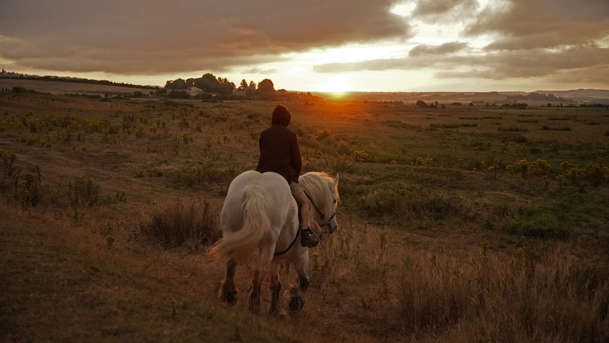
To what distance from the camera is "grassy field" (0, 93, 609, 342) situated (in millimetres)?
4082

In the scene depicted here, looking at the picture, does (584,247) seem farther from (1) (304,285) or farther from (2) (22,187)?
(2) (22,187)

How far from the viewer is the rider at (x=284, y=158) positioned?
5.68 metres

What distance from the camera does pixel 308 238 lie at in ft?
18.1

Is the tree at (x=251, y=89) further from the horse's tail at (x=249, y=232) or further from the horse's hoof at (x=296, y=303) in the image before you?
the horse's tail at (x=249, y=232)

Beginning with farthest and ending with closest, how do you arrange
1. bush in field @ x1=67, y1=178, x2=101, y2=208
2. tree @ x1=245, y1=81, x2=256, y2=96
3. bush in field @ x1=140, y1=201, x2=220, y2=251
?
tree @ x1=245, y1=81, x2=256, y2=96
bush in field @ x1=67, y1=178, x2=101, y2=208
bush in field @ x1=140, y1=201, x2=220, y2=251

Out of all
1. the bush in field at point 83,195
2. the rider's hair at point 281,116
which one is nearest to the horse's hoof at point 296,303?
the rider's hair at point 281,116

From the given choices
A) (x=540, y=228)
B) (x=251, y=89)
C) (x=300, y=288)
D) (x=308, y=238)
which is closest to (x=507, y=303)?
(x=308, y=238)

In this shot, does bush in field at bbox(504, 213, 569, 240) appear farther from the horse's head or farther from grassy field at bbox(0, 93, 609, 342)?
the horse's head

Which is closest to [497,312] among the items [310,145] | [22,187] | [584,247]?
[584,247]

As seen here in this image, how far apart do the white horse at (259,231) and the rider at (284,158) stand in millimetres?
296

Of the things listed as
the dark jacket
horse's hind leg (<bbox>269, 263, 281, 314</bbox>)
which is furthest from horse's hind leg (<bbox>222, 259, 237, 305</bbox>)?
the dark jacket

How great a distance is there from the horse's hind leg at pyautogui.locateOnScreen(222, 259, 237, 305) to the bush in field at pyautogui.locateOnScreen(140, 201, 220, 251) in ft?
9.79

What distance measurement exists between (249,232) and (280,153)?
55.3 inches

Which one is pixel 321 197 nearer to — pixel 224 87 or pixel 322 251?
pixel 322 251
